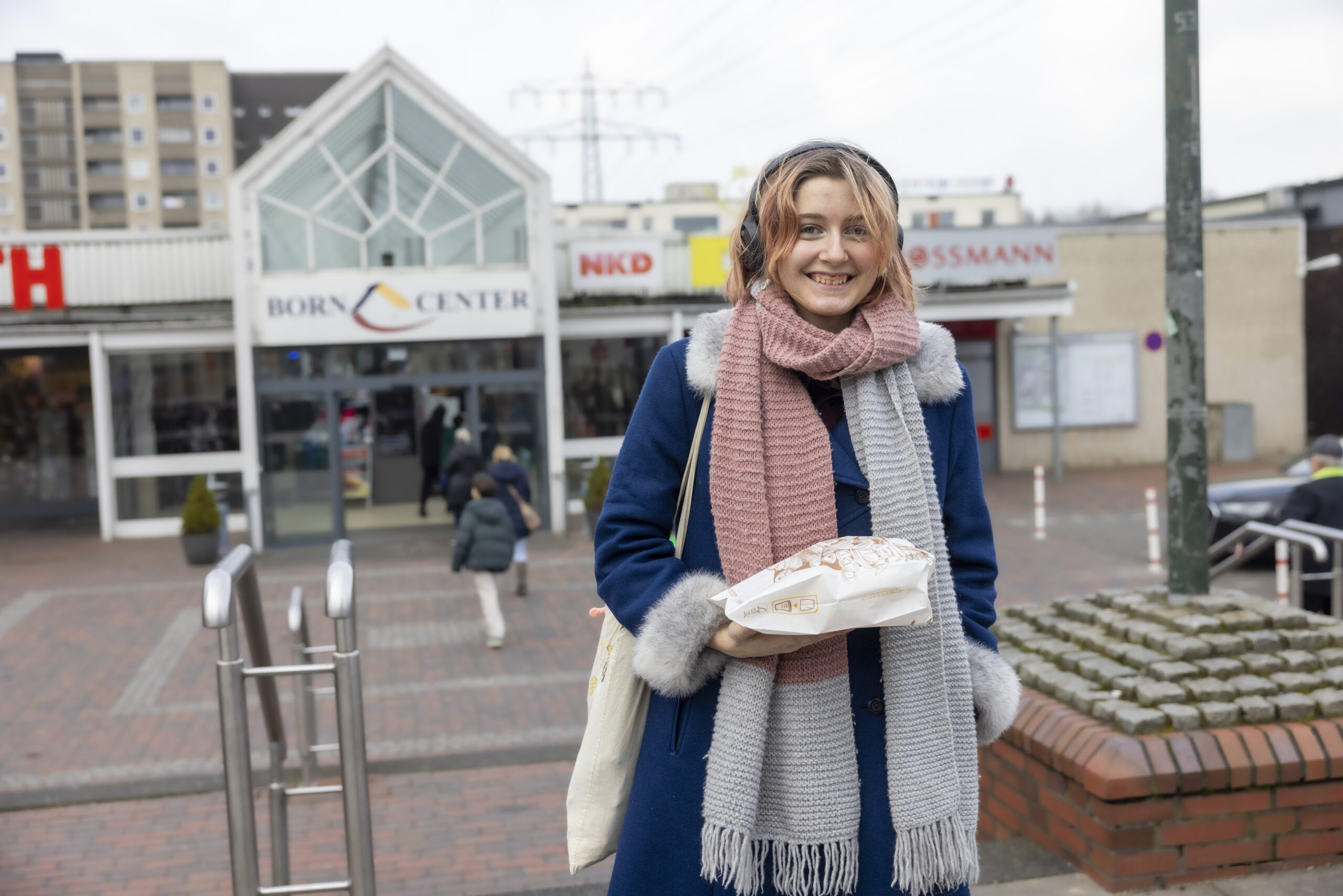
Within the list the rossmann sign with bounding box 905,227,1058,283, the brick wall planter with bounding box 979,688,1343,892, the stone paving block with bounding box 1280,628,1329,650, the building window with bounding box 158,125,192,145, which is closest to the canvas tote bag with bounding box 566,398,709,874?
the brick wall planter with bounding box 979,688,1343,892

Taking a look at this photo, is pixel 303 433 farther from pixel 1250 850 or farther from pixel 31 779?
pixel 1250 850

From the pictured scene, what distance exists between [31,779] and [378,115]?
1127 centimetres

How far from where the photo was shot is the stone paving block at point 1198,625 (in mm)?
4039

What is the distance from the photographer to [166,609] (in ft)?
37.7

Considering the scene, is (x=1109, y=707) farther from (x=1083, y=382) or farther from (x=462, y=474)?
(x=1083, y=382)

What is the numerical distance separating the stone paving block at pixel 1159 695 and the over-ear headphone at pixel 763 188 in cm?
203

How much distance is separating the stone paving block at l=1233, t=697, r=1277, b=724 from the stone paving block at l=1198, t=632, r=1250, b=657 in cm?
39

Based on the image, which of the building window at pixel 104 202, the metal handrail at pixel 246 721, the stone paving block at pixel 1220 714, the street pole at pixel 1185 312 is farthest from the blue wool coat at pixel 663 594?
the building window at pixel 104 202

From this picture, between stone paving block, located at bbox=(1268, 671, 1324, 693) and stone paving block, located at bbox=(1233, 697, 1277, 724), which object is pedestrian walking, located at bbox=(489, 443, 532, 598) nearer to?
stone paving block, located at bbox=(1268, 671, 1324, 693)

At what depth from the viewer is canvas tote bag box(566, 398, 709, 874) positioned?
2086mm

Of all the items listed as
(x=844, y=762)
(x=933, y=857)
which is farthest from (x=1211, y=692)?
(x=844, y=762)

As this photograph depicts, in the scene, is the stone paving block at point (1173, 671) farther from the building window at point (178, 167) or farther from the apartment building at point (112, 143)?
the building window at point (178, 167)

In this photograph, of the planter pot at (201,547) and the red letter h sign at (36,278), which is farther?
the red letter h sign at (36,278)

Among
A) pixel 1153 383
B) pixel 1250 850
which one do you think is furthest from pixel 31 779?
pixel 1153 383
